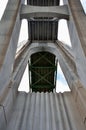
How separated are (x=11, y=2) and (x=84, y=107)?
14.3 feet

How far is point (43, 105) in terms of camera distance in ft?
16.8

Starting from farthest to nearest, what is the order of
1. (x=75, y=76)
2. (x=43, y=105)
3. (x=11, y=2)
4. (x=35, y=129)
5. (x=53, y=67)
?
(x=53, y=67)
(x=11, y=2)
(x=75, y=76)
(x=43, y=105)
(x=35, y=129)

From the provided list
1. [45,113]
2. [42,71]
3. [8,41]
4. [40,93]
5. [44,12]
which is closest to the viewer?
[45,113]

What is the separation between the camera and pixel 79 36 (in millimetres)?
5039

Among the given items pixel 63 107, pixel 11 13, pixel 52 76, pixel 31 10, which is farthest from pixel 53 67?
pixel 63 107

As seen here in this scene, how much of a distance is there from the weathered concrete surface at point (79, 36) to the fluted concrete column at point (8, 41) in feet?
5.12

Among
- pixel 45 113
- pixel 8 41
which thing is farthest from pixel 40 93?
pixel 8 41

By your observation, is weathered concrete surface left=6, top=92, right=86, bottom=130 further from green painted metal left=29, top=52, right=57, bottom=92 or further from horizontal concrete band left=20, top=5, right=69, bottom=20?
green painted metal left=29, top=52, right=57, bottom=92

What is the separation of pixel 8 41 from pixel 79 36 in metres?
1.63

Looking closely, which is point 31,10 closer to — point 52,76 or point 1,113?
point 1,113

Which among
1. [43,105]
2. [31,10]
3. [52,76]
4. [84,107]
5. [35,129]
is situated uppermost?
[31,10]

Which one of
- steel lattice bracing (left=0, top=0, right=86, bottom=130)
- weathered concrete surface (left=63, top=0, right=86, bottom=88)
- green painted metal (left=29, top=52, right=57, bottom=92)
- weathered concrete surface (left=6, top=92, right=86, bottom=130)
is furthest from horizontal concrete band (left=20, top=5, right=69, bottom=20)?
green painted metal (left=29, top=52, right=57, bottom=92)

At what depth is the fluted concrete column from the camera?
4191 millimetres

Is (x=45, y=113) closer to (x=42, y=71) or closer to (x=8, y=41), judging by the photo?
(x=8, y=41)
